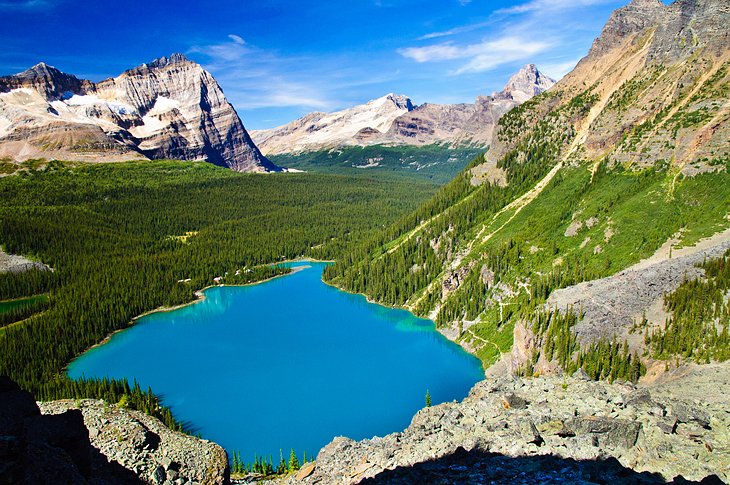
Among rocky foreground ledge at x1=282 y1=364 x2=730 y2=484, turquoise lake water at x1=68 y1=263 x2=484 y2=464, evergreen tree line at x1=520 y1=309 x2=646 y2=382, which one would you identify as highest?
rocky foreground ledge at x1=282 y1=364 x2=730 y2=484

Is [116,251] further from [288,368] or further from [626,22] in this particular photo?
Result: [626,22]

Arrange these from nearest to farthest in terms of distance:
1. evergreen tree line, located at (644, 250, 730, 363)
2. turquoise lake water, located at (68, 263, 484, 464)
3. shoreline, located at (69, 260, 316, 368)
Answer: evergreen tree line, located at (644, 250, 730, 363) < turquoise lake water, located at (68, 263, 484, 464) < shoreline, located at (69, 260, 316, 368)

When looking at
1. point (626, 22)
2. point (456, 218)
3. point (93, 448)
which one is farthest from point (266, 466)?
→ point (626, 22)

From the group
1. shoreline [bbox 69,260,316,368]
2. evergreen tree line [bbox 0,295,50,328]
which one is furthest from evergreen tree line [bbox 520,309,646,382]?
evergreen tree line [bbox 0,295,50,328]

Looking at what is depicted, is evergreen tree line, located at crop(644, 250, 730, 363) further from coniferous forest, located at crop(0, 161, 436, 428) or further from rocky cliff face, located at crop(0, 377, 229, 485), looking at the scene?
coniferous forest, located at crop(0, 161, 436, 428)

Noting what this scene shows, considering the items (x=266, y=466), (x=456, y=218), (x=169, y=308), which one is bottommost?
(x=266, y=466)

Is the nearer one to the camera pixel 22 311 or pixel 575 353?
pixel 575 353

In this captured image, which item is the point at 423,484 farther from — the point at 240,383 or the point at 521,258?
the point at 521,258

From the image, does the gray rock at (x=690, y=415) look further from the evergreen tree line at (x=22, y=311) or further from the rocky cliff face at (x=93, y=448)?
the evergreen tree line at (x=22, y=311)
